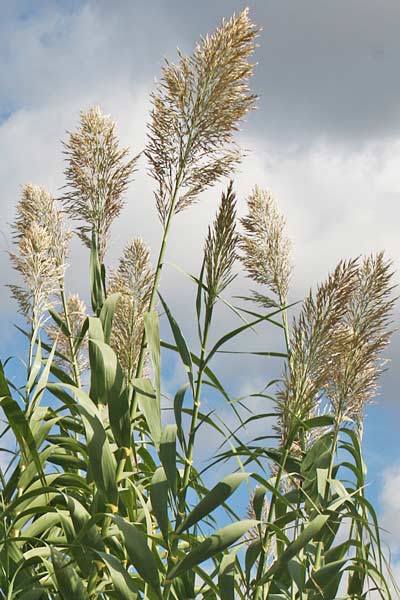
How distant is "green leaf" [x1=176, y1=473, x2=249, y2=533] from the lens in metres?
1.65

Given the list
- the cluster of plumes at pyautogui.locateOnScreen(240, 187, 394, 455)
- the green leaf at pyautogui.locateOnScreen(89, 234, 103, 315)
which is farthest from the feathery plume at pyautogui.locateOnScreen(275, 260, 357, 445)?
the green leaf at pyautogui.locateOnScreen(89, 234, 103, 315)

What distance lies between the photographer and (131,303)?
218cm

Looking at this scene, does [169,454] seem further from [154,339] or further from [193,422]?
[154,339]

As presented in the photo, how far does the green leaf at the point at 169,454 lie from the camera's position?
5.50 ft

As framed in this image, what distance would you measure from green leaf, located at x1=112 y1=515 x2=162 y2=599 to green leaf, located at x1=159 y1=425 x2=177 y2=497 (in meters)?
0.12

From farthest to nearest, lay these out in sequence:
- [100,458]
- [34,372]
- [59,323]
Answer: [59,323], [34,372], [100,458]

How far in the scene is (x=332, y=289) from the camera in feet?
6.01

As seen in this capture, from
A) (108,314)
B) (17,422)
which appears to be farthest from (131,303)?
(17,422)

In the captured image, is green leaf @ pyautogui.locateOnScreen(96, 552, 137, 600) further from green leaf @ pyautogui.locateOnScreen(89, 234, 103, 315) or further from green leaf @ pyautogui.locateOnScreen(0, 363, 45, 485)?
green leaf @ pyautogui.locateOnScreen(89, 234, 103, 315)

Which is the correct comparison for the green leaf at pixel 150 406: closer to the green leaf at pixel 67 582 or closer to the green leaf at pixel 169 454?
the green leaf at pixel 169 454

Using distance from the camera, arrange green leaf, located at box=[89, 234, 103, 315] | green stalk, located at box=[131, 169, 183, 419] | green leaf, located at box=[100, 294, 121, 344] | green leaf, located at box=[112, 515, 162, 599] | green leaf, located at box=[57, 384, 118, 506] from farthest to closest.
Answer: green leaf, located at box=[89, 234, 103, 315], green leaf, located at box=[100, 294, 121, 344], green stalk, located at box=[131, 169, 183, 419], green leaf, located at box=[57, 384, 118, 506], green leaf, located at box=[112, 515, 162, 599]

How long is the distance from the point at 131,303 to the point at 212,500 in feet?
2.24

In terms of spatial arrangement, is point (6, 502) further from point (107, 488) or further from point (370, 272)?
point (370, 272)

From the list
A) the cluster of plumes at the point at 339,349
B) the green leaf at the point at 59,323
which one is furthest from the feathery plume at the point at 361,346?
the green leaf at the point at 59,323
